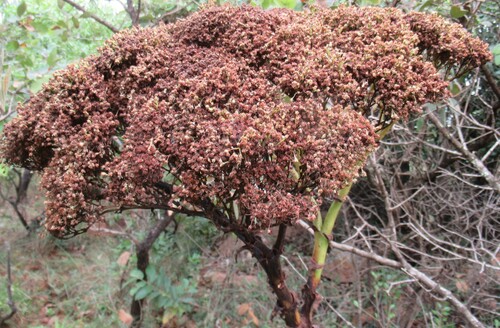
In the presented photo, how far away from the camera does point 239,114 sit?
1.15 m

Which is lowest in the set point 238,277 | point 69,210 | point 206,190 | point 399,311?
point 238,277

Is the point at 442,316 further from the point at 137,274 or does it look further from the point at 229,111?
the point at 229,111

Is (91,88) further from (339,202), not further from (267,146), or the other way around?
(339,202)

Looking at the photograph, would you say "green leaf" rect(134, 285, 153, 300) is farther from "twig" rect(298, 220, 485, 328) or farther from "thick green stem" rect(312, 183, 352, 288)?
"thick green stem" rect(312, 183, 352, 288)

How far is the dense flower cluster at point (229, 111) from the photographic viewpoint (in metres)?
1.13

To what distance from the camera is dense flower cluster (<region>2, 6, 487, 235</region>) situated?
3.69 ft

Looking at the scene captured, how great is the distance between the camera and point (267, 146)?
112 cm

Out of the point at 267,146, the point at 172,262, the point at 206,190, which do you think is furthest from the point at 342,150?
the point at 172,262

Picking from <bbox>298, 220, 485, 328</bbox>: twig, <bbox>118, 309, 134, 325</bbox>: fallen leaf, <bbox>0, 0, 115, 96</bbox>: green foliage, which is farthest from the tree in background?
<bbox>118, 309, 134, 325</bbox>: fallen leaf

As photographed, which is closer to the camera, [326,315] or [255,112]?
[255,112]

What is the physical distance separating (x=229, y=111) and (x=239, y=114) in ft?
0.20

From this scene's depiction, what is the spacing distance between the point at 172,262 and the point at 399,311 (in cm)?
227

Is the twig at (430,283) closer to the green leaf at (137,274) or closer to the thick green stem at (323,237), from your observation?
the thick green stem at (323,237)

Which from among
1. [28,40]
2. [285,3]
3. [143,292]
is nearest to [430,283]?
[285,3]
